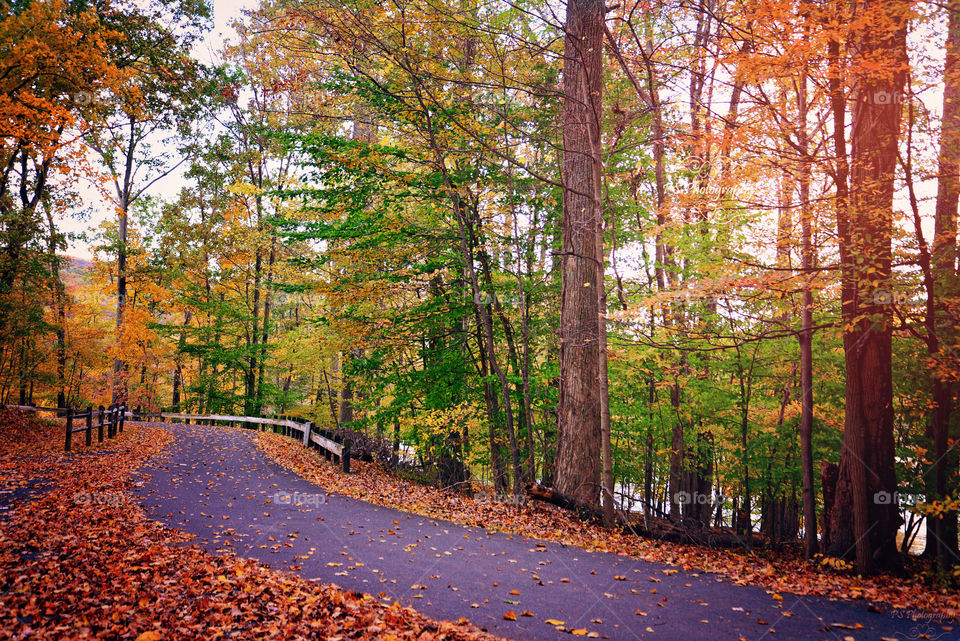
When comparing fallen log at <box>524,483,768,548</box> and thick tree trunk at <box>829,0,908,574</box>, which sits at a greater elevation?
thick tree trunk at <box>829,0,908,574</box>

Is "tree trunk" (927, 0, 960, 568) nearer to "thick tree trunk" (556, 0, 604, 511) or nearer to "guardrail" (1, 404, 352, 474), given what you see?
"thick tree trunk" (556, 0, 604, 511)

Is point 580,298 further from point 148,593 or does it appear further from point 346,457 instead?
point 148,593

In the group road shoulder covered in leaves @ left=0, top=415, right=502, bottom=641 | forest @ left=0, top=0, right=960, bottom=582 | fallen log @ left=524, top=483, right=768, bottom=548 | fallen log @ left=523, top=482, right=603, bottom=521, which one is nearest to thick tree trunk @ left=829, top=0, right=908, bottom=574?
forest @ left=0, top=0, right=960, bottom=582

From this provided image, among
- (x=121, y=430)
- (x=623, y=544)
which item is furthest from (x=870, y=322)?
(x=121, y=430)

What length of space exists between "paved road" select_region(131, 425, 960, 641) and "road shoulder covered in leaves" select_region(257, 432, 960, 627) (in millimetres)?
487

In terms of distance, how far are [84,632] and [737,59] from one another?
32.8 ft

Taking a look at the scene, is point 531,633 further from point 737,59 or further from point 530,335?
point 530,335

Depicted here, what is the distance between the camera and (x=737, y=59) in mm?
7836

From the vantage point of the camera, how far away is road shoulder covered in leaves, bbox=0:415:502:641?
170 inches

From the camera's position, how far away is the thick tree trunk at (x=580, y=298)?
33.3ft

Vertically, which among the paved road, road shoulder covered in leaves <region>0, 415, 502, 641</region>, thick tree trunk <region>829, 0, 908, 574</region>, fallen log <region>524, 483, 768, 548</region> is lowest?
fallen log <region>524, 483, 768, 548</region>

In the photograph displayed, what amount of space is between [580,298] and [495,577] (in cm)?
609

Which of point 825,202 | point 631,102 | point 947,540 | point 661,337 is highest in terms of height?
point 631,102

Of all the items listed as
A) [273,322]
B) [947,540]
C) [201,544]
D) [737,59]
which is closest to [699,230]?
[737,59]
